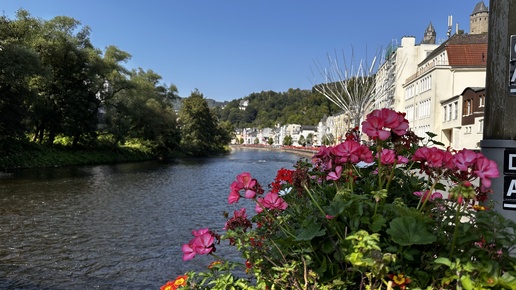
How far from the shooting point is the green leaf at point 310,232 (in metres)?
1.71

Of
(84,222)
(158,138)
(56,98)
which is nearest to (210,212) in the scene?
(84,222)

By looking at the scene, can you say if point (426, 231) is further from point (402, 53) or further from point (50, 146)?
point (402, 53)

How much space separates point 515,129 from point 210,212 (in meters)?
11.6

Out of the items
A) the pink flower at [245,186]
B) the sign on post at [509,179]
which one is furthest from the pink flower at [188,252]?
the sign on post at [509,179]

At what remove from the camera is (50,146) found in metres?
34.7

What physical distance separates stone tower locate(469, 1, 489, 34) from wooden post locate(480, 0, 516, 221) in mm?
59873

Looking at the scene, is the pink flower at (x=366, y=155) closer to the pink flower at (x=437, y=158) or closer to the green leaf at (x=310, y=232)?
the pink flower at (x=437, y=158)

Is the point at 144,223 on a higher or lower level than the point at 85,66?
lower

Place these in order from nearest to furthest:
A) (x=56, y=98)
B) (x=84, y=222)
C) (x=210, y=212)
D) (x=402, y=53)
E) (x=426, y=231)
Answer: (x=426, y=231)
(x=84, y=222)
(x=210, y=212)
(x=56, y=98)
(x=402, y=53)

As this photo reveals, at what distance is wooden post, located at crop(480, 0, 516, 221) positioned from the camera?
1717 mm

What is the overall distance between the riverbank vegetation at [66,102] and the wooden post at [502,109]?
A: 85.9 feet

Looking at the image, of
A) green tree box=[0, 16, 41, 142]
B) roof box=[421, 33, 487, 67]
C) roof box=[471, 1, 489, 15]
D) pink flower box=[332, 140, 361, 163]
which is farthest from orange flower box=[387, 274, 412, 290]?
roof box=[471, 1, 489, 15]

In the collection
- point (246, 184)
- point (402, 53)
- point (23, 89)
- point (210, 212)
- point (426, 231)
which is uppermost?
point (402, 53)

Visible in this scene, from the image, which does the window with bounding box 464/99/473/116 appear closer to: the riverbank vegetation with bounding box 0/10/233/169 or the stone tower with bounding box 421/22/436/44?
the riverbank vegetation with bounding box 0/10/233/169
